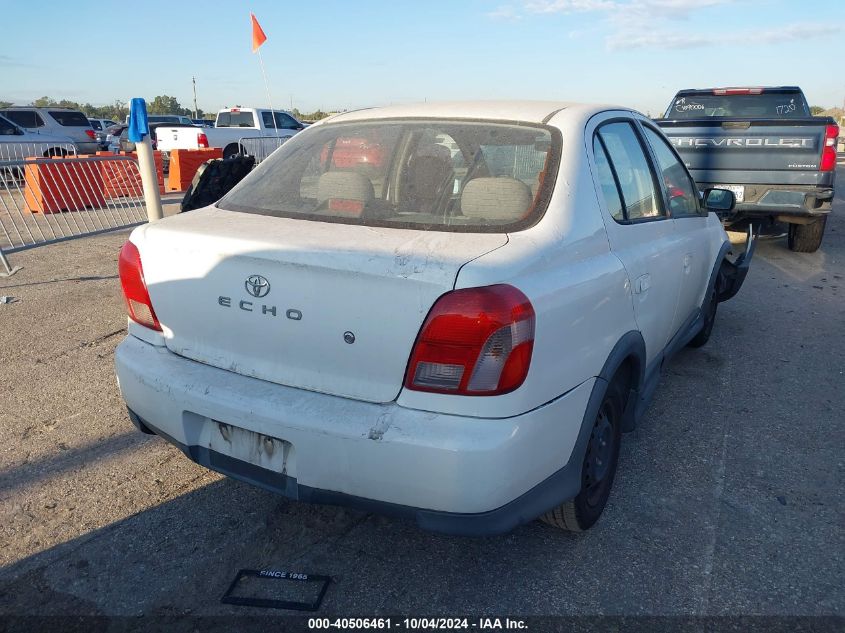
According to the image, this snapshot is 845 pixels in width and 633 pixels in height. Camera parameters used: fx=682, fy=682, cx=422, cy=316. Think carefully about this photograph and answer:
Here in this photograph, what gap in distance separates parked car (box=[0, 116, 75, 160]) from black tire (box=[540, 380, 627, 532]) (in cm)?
1703

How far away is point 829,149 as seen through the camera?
7488 mm

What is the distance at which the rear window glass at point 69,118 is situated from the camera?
21.8 meters

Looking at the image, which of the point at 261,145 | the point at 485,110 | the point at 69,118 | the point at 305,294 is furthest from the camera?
the point at 69,118

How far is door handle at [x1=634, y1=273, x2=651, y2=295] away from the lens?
287 centimetres

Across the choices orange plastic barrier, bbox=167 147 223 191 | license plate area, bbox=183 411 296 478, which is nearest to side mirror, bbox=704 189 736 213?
license plate area, bbox=183 411 296 478

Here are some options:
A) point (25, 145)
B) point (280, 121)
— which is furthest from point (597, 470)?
point (280, 121)

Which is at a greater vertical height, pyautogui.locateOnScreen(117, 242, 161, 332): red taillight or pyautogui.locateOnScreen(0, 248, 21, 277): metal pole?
pyautogui.locateOnScreen(117, 242, 161, 332): red taillight

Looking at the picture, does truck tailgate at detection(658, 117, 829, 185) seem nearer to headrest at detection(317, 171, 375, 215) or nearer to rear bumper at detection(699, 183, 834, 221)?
rear bumper at detection(699, 183, 834, 221)

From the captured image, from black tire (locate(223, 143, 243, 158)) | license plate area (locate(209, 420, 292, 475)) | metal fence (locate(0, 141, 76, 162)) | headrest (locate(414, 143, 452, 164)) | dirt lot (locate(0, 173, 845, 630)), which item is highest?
headrest (locate(414, 143, 452, 164))

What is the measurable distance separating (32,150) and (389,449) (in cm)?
1893

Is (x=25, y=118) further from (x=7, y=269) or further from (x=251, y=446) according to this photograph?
(x=251, y=446)

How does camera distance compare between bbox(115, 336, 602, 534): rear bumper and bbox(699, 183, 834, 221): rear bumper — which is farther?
bbox(699, 183, 834, 221): rear bumper

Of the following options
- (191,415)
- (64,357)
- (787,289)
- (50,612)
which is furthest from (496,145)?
(787,289)

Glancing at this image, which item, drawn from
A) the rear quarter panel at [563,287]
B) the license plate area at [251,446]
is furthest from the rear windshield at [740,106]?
the license plate area at [251,446]
